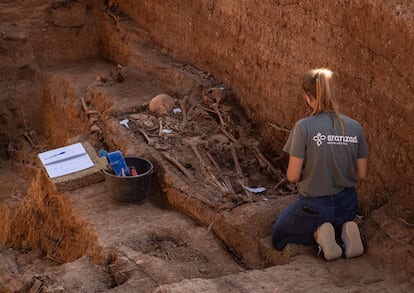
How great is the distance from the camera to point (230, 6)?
7605 millimetres

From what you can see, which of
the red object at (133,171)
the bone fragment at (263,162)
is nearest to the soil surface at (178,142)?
the bone fragment at (263,162)

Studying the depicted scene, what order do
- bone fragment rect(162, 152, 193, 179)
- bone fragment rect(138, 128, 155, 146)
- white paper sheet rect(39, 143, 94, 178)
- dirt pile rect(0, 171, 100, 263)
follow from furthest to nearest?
1. bone fragment rect(138, 128, 155, 146)
2. white paper sheet rect(39, 143, 94, 178)
3. bone fragment rect(162, 152, 193, 179)
4. dirt pile rect(0, 171, 100, 263)

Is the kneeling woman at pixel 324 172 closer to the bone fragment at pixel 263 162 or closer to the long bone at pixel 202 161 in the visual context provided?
the long bone at pixel 202 161

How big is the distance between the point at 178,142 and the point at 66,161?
1.16m

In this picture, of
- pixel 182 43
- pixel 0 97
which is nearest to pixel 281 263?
pixel 182 43

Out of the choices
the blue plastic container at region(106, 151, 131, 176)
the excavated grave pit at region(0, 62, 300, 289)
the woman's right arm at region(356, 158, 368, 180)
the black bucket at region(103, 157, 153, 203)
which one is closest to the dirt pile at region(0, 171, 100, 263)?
the excavated grave pit at region(0, 62, 300, 289)

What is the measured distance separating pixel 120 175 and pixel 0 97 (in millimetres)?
3800

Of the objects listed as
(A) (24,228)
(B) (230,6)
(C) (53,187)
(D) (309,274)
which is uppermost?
(B) (230,6)

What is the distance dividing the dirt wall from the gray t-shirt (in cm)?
53

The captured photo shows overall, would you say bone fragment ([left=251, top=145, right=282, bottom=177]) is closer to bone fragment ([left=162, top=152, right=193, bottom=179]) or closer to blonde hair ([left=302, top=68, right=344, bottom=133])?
bone fragment ([left=162, top=152, right=193, bottom=179])

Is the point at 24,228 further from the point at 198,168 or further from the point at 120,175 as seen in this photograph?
the point at 198,168

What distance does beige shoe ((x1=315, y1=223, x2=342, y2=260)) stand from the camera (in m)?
4.92

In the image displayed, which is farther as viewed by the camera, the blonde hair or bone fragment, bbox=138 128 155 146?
bone fragment, bbox=138 128 155 146

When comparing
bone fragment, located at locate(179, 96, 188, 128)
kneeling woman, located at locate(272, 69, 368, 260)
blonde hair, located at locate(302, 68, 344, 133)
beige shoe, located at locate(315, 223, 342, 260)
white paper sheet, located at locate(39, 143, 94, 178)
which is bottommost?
white paper sheet, located at locate(39, 143, 94, 178)
